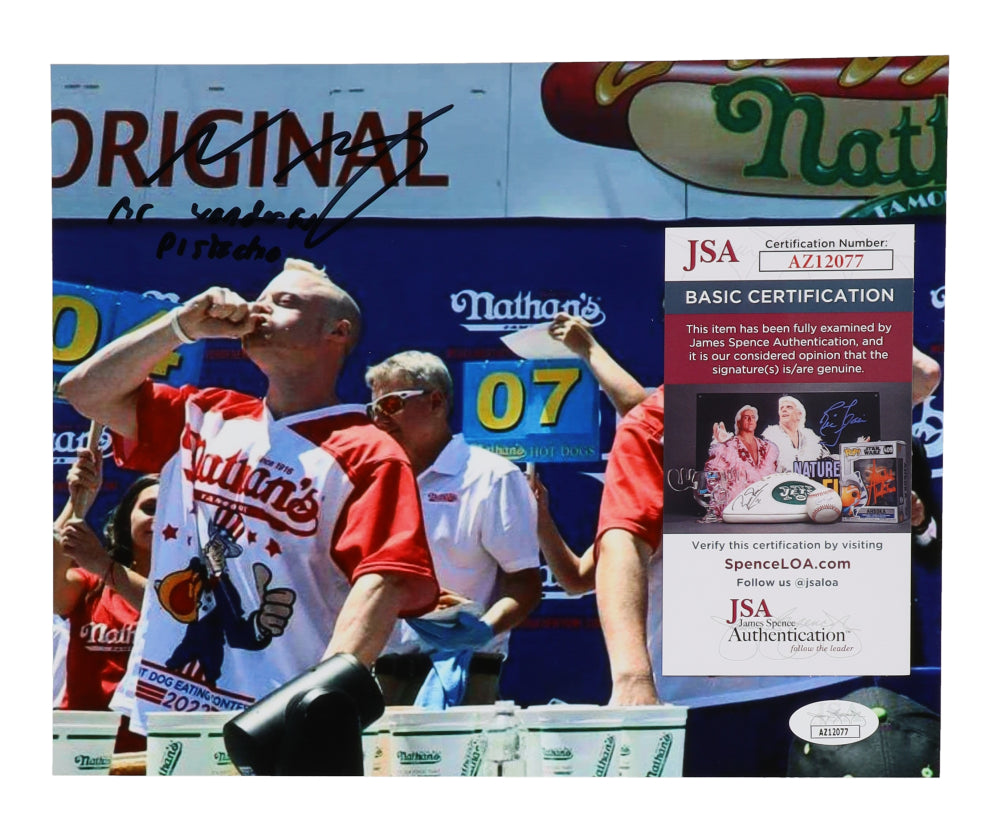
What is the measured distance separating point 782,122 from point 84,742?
3.68 m

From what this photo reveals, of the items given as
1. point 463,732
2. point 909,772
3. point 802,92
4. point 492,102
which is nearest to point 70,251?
point 492,102

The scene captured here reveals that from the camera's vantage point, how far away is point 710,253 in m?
7.42

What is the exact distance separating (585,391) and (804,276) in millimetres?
961

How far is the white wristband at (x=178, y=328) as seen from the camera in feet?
24.7

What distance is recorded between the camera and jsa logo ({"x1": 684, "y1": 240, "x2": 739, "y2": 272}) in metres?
7.41

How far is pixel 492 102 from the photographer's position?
7.51 metres

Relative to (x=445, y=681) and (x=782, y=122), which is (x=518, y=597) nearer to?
(x=445, y=681)

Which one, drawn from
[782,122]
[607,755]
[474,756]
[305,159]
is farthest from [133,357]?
[782,122]

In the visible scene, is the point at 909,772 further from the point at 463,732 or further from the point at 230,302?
the point at 230,302

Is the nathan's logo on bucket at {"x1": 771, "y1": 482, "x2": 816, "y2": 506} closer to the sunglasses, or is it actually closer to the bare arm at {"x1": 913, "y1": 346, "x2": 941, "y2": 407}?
the bare arm at {"x1": 913, "y1": 346, "x2": 941, "y2": 407}

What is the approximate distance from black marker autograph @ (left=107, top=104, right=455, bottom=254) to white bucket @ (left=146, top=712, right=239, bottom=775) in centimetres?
191

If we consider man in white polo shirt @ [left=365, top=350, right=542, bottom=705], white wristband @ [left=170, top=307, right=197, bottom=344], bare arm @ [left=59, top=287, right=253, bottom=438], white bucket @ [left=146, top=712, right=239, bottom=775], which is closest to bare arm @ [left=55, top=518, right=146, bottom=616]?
bare arm @ [left=59, top=287, right=253, bottom=438]

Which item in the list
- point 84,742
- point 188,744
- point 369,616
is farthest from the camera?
point 84,742

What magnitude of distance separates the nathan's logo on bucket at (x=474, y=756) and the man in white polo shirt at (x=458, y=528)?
0.50ft
